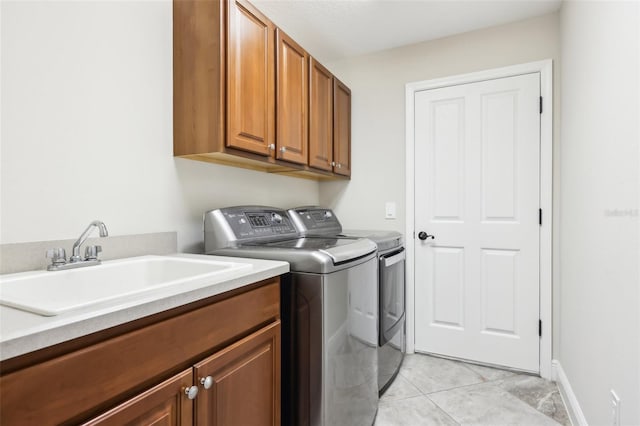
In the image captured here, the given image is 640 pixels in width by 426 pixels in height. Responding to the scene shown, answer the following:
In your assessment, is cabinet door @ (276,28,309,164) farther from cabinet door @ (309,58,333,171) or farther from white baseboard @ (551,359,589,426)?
white baseboard @ (551,359,589,426)

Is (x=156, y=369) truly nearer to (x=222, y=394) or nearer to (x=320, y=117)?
(x=222, y=394)

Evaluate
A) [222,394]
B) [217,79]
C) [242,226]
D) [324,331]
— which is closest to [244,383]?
[222,394]

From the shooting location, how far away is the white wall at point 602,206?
106 centimetres

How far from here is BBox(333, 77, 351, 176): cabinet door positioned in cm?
254

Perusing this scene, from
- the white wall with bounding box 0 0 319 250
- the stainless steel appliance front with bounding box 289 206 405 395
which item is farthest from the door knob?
the white wall with bounding box 0 0 319 250

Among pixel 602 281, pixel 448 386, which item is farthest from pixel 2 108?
pixel 448 386

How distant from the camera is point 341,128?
2643 millimetres

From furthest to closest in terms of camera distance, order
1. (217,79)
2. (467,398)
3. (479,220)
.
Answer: (479,220) < (467,398) < (217,79)

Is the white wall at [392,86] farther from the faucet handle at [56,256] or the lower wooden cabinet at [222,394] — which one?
the faucet handle at [56,256]

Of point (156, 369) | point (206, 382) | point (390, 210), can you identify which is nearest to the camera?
point (156, 369)

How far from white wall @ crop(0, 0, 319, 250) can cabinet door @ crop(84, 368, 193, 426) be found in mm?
746

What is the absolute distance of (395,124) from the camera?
105 inches

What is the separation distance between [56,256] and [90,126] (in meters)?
0.51

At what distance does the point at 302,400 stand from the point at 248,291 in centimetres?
53
